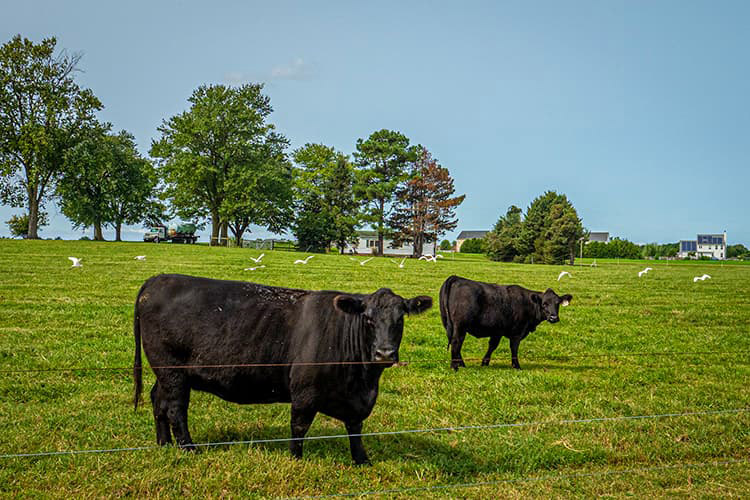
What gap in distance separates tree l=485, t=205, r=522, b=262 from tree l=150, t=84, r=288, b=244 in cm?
3274

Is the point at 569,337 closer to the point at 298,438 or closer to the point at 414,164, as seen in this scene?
the point at 298,438

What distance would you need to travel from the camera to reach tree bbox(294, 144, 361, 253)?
6794 cm

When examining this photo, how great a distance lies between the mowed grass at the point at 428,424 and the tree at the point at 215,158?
129ft

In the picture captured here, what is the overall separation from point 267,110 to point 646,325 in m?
51.2

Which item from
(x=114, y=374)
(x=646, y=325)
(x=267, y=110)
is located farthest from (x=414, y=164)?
(x=114, y=374)

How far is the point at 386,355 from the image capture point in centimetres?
505

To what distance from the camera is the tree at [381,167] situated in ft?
236

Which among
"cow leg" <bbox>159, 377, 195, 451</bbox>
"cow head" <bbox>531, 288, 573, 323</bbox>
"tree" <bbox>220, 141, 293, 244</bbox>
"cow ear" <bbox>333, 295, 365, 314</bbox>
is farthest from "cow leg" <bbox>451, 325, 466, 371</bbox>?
"tree" <bbox>220, 141, 293, 244</bbox>

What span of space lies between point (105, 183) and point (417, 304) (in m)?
55.4

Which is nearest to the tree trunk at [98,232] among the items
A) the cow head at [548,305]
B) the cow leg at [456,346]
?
the cow leg at [456,346]

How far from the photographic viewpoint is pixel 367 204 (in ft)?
239

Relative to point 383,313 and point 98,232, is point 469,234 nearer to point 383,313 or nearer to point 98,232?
point 98,232

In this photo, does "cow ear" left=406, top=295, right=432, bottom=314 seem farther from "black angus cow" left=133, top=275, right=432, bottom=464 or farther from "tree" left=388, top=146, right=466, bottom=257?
"tree" left=388, top=146, right=466, bottom=257

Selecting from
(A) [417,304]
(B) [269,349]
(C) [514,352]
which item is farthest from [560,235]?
(B) [269,349]
